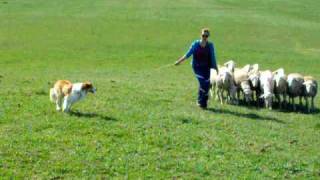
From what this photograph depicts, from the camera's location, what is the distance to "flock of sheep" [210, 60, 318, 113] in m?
23.3

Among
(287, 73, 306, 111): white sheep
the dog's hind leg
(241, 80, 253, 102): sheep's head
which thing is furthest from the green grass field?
(287, 73, 306, 111): white sheep

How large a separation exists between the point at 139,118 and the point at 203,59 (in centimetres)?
404

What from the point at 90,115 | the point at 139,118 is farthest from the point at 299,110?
the point at 90,115

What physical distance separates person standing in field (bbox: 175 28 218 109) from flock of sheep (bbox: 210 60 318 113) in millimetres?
2154

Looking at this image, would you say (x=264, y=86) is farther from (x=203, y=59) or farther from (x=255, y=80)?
(x=203, y=59)

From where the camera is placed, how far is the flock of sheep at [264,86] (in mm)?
23328

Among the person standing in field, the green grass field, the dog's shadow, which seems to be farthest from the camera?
the person standing in field

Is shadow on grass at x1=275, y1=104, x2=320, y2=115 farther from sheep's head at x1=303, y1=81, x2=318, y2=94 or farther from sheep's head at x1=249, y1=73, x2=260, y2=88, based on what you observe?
sheep's head at x1=249, y1=73, x2=260, y2=88

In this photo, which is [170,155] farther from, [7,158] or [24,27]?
[24,27]

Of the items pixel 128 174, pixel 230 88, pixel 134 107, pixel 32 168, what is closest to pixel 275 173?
pixel 128 174

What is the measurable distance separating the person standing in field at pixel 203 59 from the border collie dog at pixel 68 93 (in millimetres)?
4272

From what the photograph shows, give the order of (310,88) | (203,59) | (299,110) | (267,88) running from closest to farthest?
(203,59)
(267,88)
(310,88)
(299,110)

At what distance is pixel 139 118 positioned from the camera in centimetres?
1784

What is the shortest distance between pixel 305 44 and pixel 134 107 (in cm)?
3171
